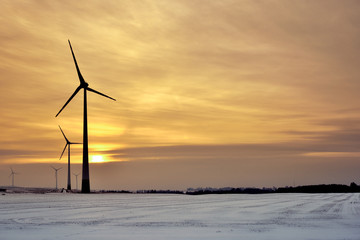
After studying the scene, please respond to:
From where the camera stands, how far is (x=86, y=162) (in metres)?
112

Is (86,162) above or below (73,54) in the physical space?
below

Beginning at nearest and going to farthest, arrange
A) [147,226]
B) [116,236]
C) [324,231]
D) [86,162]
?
[116,236], [324,231], [147,226], [86,162]

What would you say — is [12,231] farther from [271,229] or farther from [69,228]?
[271,229]

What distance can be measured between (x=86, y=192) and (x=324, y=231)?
98.5 meters

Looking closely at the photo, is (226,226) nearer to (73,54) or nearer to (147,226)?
(147,226)

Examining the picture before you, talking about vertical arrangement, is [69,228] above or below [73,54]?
below

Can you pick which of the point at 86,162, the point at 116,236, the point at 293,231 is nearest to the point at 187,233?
the point at 116,236

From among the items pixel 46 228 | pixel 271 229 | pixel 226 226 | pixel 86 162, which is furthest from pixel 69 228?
pixel 86 162

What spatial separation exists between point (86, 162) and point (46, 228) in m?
89.6

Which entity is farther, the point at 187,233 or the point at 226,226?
the point at 226,226

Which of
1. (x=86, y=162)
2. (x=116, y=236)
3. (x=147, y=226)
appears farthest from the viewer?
(x=86, y=162)

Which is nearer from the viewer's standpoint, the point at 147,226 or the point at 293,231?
the point at 293,231

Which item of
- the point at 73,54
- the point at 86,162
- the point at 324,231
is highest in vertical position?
the point at 73,54

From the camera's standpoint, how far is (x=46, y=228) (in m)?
23.5
